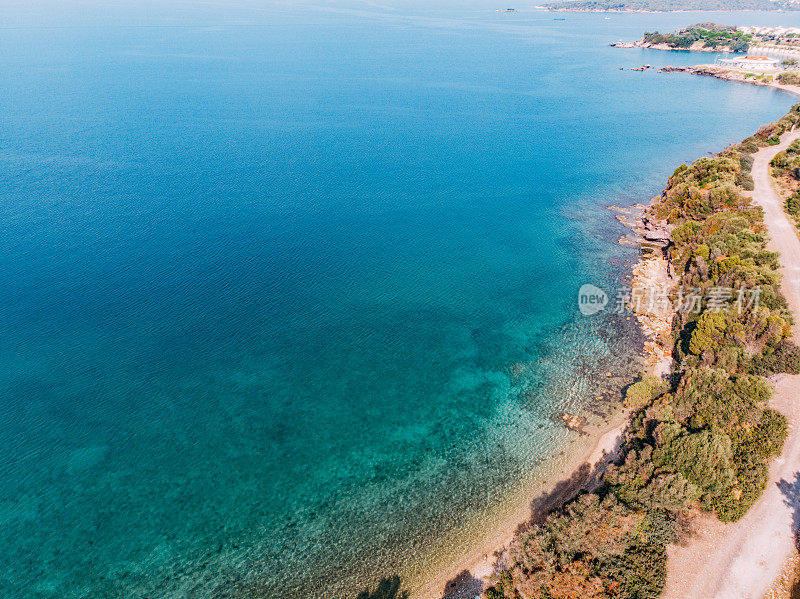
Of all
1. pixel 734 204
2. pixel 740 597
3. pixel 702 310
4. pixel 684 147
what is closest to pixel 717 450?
pixel 740 597

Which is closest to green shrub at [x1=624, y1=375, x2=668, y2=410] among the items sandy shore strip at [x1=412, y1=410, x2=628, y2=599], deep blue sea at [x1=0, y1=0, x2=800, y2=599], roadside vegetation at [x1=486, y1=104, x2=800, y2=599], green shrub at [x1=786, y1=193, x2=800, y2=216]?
roadside vegetation at [x1=486, y1=104, x2=800, y2=599]

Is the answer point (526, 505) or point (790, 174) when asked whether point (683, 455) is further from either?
point (790, 174)

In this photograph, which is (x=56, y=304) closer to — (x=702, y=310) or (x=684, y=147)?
(x=702, y=310)

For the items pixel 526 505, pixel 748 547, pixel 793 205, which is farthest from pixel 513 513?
pixel 793 205

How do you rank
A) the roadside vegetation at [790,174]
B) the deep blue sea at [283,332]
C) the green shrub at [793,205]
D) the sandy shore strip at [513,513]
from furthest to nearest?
the roadside vegetation at [790,174] < the green shrub at [793,205] < the deep blue sea at [283,332] < the sandy shore strip at [513,513]

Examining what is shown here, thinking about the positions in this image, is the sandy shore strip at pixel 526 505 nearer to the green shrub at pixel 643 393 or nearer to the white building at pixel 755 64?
the green shrub at pixel 643 393

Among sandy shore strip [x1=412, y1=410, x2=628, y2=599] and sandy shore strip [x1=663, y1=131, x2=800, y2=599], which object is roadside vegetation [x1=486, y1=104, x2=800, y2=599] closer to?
sandy shore strip [x1=663, y1=131, x2=800, y2=599]

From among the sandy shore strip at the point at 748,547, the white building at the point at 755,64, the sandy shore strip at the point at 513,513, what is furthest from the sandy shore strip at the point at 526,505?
the white building at the point at 755,64
